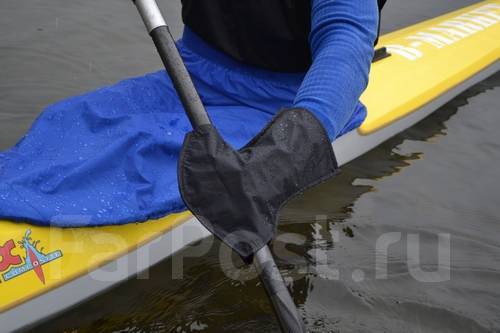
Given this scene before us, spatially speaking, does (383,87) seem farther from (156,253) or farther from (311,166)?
(311,166)

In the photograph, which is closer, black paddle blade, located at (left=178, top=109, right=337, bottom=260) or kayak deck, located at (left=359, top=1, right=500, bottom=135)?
black paddle blade, located at (left=178, top=109, right=337, bottom=260)

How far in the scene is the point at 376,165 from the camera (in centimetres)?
324

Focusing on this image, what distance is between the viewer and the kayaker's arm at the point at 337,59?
123 centimetres

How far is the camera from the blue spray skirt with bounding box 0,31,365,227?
5.83ft

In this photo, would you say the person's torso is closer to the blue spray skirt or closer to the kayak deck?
the blue spray skirt

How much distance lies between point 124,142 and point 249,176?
3.10ft

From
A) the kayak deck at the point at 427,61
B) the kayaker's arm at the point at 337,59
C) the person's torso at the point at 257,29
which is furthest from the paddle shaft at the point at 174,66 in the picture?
the kayak deck at the point at 427,61

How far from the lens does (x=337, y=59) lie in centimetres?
127

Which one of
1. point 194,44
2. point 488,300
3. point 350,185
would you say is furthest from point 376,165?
point 194,44

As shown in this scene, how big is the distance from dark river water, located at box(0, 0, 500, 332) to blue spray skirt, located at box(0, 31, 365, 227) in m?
0.46

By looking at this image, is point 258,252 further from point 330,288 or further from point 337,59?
point 330,288

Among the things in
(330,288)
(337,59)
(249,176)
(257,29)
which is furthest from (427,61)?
(249,176)

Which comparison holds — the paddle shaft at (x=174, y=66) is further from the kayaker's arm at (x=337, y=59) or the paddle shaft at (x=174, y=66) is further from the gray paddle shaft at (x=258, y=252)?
the kayaker's arm at (x=337, y=59)

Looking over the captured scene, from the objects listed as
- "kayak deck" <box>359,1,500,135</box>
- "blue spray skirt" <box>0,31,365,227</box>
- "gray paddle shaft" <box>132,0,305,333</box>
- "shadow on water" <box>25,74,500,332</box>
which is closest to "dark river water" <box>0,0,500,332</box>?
Answer: "shadow on water" <box>25,74,500,332</box>
